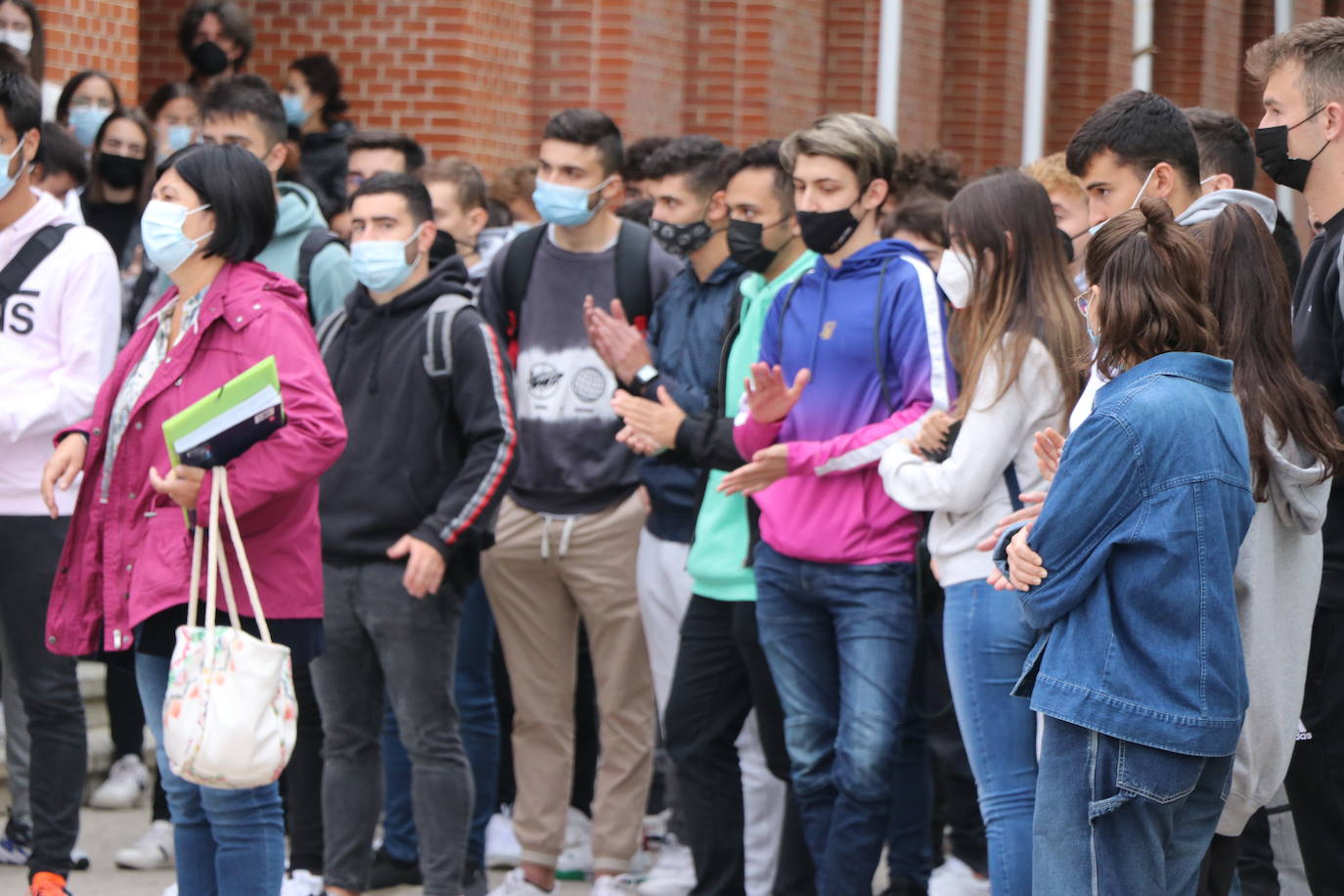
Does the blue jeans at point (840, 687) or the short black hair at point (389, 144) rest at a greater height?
the short black hair at point (389, 144)

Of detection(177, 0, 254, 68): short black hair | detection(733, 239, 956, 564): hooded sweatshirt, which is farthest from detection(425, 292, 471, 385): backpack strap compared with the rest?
detection(177, 0, 254, 68): short black hair

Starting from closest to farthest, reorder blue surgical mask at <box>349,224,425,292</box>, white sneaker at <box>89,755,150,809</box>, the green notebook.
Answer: the green notebook → blue surgical mask at <box>349,224,425,292</box> → white sneaker at <box>89,755,150,809</box>

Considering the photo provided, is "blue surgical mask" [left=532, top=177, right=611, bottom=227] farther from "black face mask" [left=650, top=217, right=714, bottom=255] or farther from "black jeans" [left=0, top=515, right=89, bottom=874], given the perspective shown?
"black jeans" [left=0, top=515, right=89, bottom=874]

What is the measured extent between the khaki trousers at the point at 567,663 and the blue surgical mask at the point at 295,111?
12.4 feet

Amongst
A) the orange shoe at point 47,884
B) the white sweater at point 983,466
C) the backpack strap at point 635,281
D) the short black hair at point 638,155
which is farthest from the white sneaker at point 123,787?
the white sweater at point 983,466

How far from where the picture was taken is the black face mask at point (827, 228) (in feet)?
16.8

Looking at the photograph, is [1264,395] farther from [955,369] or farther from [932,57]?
[932,57]

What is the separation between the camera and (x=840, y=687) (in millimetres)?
5031

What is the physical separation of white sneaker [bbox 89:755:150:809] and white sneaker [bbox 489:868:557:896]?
5.47ft

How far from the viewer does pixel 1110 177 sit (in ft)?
14.7

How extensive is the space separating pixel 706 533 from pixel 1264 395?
207 centimetres

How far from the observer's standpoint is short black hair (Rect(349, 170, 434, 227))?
557 centimetres

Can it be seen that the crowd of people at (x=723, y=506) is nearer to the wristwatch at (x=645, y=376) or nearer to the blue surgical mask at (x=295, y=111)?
the wristwatch at (x=645, y=376)

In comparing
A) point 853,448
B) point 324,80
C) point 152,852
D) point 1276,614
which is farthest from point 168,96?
point 1276,614
